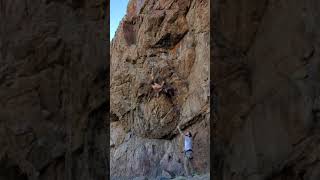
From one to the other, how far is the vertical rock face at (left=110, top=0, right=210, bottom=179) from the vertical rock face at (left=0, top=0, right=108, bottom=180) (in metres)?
10.9

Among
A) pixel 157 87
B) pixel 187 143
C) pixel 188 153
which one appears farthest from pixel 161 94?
pixel 188 153

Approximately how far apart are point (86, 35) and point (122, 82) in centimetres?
1332

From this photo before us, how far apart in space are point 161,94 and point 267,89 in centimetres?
1226

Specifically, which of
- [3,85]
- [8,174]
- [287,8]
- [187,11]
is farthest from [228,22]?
[187,11]

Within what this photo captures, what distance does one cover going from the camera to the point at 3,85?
4.35 meters

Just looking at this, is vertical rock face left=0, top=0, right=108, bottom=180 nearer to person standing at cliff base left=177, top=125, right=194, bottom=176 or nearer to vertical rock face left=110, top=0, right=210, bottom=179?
person standing at cliff base left=177, top=125, right=194, bottom=176

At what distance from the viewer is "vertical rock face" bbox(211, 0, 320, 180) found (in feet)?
13.9

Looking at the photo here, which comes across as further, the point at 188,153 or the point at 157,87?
the point at 157,87

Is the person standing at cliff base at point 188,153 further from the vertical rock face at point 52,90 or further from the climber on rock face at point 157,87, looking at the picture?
the vertical rock face at point 52,90

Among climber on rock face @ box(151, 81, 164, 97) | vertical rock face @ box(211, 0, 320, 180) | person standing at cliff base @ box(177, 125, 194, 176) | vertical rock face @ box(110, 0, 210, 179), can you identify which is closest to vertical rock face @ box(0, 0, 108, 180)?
vertical rock face @ box(211, 0, 320, 180)

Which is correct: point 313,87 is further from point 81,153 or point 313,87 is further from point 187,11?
point 187,11

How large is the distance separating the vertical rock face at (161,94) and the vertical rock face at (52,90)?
10.9 m

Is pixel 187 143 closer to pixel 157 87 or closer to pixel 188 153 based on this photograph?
pixel 188 153

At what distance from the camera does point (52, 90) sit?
14.9 feet
